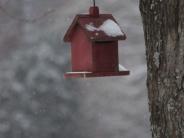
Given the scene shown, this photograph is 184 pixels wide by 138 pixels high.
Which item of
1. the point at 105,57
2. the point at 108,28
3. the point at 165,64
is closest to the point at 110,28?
the point at 108,28

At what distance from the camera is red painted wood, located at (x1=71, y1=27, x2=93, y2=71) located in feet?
8.29

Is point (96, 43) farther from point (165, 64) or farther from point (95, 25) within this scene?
point (165, 64)

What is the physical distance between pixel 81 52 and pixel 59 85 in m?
8.36

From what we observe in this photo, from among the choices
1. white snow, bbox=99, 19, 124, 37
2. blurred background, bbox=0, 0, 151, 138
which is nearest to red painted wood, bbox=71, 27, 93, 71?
white snow, bbox=99, 19, 124, 37

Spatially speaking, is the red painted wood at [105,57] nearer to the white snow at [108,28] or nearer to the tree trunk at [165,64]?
the white snow at [108,28]

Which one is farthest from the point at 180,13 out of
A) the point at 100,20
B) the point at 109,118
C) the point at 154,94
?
the point at 109,118

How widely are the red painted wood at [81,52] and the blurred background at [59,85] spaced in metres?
8.04

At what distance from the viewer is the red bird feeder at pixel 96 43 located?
7.95 feet

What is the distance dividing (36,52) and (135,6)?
→ 2223 mm

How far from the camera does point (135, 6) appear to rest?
35.9 feet

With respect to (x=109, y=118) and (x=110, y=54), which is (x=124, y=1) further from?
(x=110, y=54)

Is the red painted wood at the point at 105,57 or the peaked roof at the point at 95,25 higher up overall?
the peaked roof at the point at 95,25

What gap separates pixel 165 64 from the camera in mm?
1764

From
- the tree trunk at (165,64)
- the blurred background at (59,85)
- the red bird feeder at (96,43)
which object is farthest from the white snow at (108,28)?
the blurred background at (59,85)
